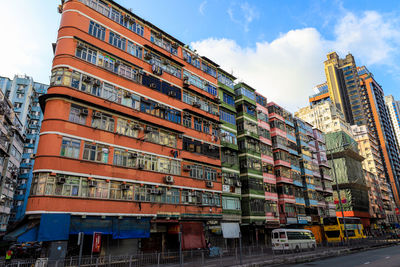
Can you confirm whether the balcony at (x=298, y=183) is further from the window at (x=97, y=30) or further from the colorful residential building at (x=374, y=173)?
the colorful residential building at (x=374, y=173)

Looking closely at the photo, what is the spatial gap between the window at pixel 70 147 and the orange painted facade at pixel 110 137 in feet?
0.51

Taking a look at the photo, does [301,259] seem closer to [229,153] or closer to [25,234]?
[229,153]

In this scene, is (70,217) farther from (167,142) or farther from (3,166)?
(3,166)

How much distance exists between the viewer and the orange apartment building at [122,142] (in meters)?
20.7

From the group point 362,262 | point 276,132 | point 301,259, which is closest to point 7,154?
point 276,132

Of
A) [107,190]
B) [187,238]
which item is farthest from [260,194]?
[107,190]

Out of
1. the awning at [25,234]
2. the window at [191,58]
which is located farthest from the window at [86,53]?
the awning at [25,234]

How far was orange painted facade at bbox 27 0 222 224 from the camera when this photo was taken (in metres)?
20.7

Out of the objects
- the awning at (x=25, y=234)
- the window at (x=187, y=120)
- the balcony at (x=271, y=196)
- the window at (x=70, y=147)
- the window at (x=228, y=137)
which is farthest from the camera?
the balcony at (x=271, y=196)

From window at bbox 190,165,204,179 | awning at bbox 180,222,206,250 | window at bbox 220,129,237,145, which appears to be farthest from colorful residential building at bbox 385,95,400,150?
awning at bbox 180,222,206,250

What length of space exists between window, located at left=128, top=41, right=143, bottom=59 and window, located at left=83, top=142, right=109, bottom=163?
10769mm

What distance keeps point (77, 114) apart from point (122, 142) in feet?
14.6

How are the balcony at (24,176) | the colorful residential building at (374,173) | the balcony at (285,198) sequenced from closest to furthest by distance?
the balcony at (285,198)
the balcony at (24,176)
the colorful residential building at (374,173)

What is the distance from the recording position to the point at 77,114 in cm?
2270
